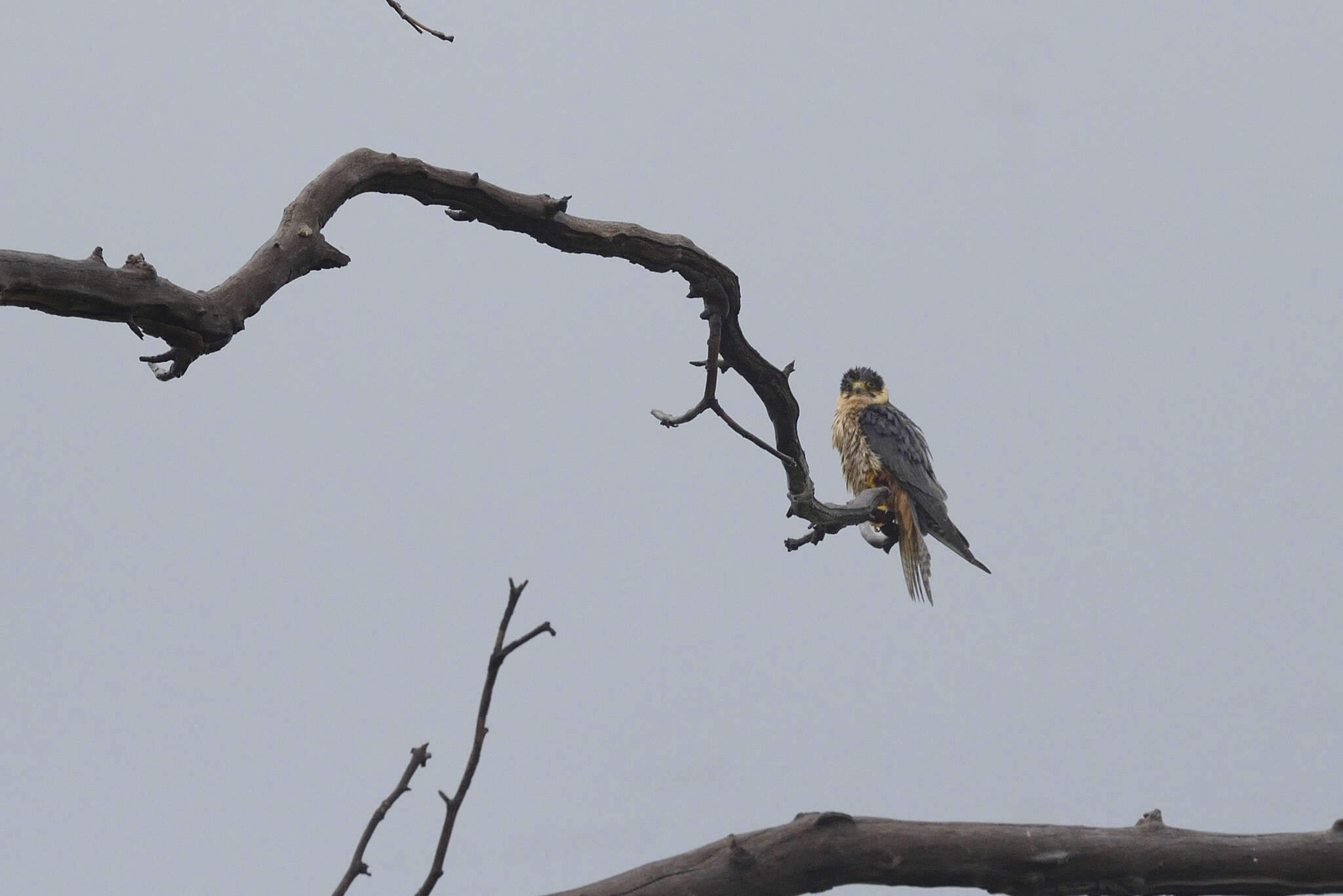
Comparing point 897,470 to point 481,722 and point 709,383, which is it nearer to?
point 709,383

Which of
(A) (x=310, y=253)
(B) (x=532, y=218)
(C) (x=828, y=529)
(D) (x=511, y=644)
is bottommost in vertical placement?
(D) (x=511, y=644)

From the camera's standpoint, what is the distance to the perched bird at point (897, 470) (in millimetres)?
5738

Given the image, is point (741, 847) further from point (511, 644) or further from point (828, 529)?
point (828, 529)

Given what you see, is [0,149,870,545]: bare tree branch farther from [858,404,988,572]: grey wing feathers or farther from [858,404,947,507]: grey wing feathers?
[858,404,947,507]: grey wing feathers

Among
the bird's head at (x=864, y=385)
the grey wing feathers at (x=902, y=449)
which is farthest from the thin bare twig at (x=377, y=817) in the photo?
the bird's head at (x=864, y=385)

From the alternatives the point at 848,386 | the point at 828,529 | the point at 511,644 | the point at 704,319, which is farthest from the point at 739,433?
the point at 848,386

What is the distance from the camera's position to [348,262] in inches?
127

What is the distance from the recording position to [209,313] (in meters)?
2.80

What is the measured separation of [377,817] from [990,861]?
1.46 metres

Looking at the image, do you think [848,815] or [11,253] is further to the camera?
[848,815]

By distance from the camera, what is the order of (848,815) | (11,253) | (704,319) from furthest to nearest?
(704,319)
(848,815)
(11,253)

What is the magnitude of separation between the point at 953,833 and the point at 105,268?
7.06 ft

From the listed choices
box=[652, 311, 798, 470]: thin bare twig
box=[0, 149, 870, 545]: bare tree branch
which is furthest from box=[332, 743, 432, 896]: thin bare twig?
box=[652, 311, 798, 470]: thin bare twig

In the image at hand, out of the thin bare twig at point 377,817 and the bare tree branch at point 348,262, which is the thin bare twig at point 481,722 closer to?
the thin bare twig at point 377,817
